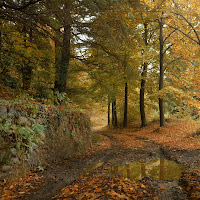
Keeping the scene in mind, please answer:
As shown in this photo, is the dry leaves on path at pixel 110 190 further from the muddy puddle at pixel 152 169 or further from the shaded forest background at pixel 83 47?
the shaded forest background at pixel 83 47

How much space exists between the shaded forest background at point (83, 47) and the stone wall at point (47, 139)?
0.70m

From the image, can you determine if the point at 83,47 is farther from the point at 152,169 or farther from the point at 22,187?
the point at 22,187

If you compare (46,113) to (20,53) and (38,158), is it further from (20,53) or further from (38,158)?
(20,53)

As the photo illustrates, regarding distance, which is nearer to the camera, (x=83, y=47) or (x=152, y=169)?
(x=152, y=169)

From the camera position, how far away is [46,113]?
543 cm

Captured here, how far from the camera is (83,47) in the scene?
7.42 meters

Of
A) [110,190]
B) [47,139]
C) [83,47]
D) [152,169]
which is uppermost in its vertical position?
[83,47]

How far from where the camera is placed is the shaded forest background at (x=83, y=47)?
17.7 feet

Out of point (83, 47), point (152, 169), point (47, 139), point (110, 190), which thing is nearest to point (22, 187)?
point (47, 139)

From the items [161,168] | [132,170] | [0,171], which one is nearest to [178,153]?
[161,168]

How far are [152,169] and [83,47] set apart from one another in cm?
579

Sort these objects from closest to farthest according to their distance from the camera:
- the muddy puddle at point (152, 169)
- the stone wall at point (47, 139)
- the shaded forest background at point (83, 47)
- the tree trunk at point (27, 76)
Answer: the stone wall at point (47, 139) < the muddy puddle at point (152, 169) < the shaded forest background at point (83, 47) < the tree trunk at point (27, 76)

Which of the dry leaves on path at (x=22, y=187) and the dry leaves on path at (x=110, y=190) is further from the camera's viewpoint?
the dry leaves on path at (x=22, y=187)

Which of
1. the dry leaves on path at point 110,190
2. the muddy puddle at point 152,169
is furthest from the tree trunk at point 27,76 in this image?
the dry leaves on path at point 110,190
